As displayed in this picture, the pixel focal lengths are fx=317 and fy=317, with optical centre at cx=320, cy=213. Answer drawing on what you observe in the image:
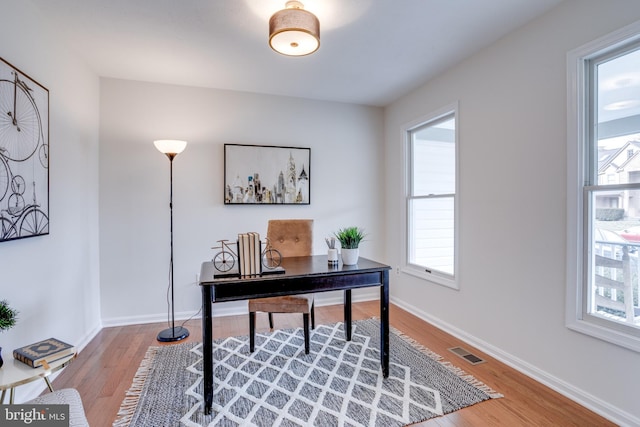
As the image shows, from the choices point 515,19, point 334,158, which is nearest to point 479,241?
point 515,19

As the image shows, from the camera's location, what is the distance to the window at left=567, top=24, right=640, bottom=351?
67.5 inches

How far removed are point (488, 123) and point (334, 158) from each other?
1.77 m

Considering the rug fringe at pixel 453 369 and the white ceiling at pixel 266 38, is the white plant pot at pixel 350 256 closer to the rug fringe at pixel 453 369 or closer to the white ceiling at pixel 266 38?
the rug fringe at pixel 453 369

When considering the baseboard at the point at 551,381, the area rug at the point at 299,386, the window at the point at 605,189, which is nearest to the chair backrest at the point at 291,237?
the area rug at the point at 299,386

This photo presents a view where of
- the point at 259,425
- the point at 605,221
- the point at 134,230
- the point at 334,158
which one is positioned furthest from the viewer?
→ the point at 334,158

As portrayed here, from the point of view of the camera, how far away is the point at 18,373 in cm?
129

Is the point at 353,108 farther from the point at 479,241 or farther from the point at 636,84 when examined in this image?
the point at 636,84

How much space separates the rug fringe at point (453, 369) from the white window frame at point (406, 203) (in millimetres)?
626

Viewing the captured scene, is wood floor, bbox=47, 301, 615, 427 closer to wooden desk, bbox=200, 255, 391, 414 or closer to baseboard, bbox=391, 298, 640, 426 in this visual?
baseboard, bbox=391, 298, 640, 426

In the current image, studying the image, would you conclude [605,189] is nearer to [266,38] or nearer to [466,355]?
[466,355]

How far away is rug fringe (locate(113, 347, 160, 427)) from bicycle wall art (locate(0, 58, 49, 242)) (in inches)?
44.4

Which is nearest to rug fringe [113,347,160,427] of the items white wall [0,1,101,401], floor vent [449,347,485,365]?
white wall [0,1,101,401]

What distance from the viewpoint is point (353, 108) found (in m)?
3.95

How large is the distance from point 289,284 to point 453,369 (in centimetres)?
138
